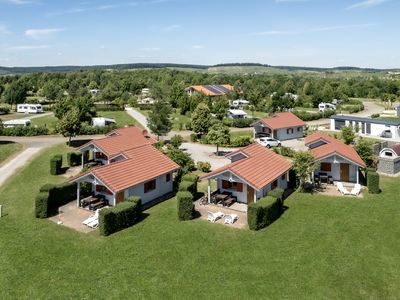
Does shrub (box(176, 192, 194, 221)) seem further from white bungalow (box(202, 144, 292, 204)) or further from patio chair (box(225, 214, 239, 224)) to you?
white bungalow (box(202, 144, 292, 204))

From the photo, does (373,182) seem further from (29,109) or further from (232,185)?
(29,109)

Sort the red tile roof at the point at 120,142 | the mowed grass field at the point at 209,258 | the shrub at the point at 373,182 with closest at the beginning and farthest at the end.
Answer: the mowed grass field at the point at 209,258, the shrub at the point at 373,182, the red tile roof at the point at 120,142

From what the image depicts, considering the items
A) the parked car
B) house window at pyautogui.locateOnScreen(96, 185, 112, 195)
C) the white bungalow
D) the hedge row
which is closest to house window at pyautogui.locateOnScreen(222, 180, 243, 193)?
the white bungalow

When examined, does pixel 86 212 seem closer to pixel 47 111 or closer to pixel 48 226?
pixel 48 226

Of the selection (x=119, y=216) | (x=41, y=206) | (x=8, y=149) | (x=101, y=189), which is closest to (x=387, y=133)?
(x=101, y=189)

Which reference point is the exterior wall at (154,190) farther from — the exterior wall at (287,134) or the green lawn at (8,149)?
the exterior wall at (287,134)

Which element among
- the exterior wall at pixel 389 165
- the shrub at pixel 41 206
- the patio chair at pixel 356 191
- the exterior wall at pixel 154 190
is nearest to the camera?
the shrub at pixel 41 206

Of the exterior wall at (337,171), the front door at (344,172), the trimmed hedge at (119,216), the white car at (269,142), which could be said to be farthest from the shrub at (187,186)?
the white car at (269,142)
